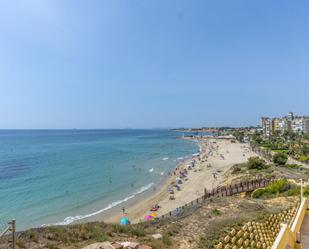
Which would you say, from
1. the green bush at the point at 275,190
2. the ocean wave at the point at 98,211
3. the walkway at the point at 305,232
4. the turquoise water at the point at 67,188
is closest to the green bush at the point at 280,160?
the turquoise water at the point at 67,188

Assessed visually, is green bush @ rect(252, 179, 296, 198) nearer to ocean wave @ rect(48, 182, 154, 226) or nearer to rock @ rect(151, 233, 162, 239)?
rock @ rect(151, 233, 162, 239)

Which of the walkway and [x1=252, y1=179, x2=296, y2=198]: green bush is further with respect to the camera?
[x1=252, y1=179, x2=296, y2=198]: green bush

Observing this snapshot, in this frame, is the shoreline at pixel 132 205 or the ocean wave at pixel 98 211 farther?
the shoreline at pixel 132 205

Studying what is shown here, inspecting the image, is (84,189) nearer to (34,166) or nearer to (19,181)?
(19,181)

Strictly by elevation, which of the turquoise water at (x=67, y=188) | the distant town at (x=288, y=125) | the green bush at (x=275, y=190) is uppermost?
the distant town at (x=288, y=125)

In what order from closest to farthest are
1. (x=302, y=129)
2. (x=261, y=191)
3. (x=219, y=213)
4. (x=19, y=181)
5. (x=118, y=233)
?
(x=118, y=233)
(x=219, y=213)
(x=261, y=191)
(x=19, y=181)
(x=302, y=129)

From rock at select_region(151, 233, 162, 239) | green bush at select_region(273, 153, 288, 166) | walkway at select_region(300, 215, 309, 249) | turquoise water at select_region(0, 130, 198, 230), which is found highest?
walkway at select_region(300, 215, 309, 249)

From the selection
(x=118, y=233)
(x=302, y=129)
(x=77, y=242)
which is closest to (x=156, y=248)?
(x=118, y=233)

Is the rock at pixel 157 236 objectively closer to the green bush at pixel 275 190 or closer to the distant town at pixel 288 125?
the green bush at pixel 275 190

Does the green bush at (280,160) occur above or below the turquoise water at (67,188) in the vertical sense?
above

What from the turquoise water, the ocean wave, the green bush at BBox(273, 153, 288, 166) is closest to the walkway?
the ocean wave

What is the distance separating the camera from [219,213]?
440 inches

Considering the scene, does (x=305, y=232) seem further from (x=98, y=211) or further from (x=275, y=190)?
(x=98, y=211)

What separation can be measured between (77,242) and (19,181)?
1202 inches
